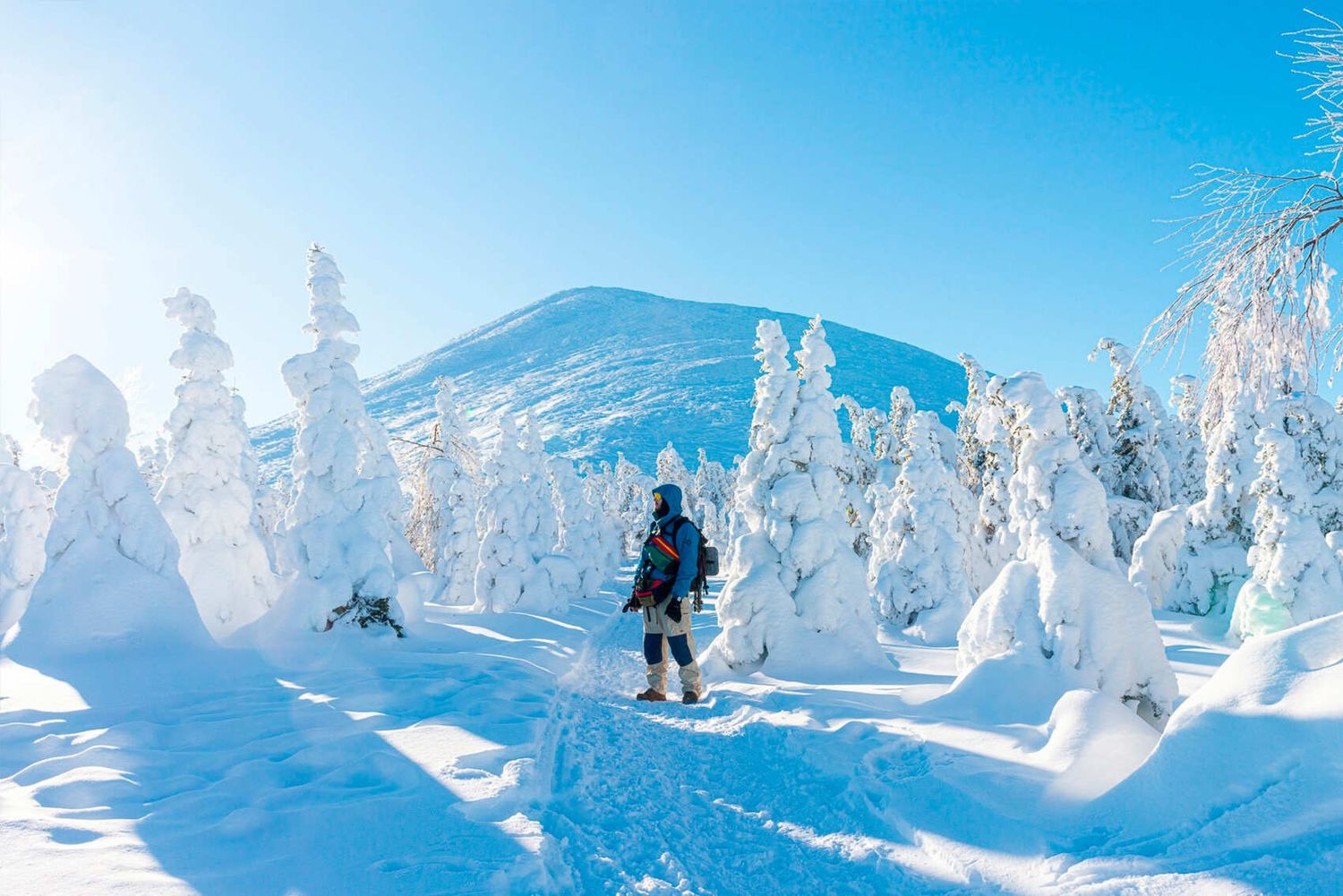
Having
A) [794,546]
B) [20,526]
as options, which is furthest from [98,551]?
[20,526]

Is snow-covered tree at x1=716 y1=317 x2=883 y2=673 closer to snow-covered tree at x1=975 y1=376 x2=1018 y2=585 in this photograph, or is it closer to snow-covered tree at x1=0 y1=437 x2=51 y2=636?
snow-covered tree at x1=975 y1=376 x2=1018 y2=585

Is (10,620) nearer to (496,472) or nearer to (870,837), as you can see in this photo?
(496,472)

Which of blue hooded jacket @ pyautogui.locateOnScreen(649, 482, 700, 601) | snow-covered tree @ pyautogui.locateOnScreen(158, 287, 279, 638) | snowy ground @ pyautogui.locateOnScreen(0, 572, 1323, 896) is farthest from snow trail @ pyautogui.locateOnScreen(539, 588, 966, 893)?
snow-covered tree @ pyautogui.locateOnScreen(158, 287, 279, 638)

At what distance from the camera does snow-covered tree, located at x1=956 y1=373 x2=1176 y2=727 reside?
307 inches

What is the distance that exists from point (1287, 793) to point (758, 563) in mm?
8752

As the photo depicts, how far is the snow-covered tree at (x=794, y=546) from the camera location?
1130cm

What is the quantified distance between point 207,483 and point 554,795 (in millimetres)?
15727

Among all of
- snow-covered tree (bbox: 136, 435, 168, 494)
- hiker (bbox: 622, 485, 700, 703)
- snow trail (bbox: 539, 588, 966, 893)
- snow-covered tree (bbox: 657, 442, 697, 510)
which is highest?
snow-covered tree (bbox: 657, 442, 697, 510)

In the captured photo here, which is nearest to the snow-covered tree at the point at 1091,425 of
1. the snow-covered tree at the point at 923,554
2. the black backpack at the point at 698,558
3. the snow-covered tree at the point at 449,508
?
the snow-covered tree at the point at 923,554

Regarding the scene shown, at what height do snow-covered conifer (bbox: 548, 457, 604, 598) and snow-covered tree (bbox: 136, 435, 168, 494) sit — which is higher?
snow-covered tree (bbox: 136, 435, 168, 494)

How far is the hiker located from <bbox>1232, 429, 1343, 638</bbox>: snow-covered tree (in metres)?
13.5

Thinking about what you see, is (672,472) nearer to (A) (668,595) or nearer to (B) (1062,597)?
(A) (668,595)

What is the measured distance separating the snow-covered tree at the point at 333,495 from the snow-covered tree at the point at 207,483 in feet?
8.40

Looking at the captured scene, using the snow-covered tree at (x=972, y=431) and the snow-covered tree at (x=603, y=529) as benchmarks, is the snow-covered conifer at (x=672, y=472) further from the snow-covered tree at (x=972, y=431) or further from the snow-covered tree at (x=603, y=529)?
the snow-covered tree at (x=972, y=431)
